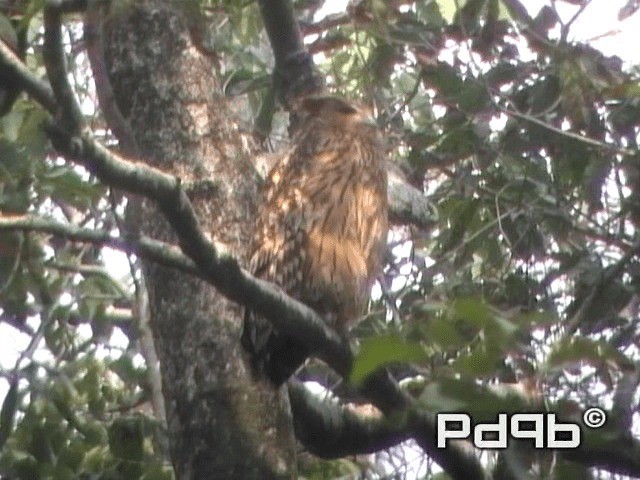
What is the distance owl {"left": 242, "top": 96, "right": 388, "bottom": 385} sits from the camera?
3.48 metres

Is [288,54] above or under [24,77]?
above

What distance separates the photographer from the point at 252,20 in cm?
406

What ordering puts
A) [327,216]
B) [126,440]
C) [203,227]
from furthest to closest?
[327,216]
[126,440]
[203,227]

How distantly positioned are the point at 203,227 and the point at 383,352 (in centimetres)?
195

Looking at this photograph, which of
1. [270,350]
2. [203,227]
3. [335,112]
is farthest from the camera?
[335,112]

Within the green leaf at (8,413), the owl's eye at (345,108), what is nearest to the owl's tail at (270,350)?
the green leaf at (8,413)

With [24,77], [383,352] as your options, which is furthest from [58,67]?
[383,352]

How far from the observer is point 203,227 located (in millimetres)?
3162

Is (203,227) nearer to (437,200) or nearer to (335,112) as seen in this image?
(335,112)

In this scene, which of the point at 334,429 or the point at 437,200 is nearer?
the point at 334,429

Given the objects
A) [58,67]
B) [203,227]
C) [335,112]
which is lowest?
[58,67]

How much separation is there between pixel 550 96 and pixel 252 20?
97 centimetres

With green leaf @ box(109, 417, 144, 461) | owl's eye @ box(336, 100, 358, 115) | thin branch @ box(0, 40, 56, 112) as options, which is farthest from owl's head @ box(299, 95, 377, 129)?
thin branch @ box(0, 40, 56, 112)

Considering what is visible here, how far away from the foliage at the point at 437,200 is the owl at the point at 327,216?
0.14 metres
